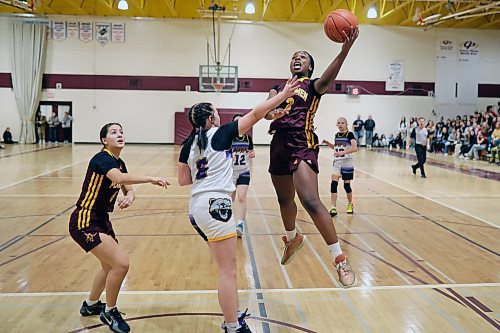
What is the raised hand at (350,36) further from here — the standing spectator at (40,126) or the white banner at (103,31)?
the standing spectator at (40,126)

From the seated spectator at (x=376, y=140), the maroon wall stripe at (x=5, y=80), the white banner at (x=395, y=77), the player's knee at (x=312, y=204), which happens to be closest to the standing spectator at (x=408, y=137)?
the seated spectator at (x=376, y=140)

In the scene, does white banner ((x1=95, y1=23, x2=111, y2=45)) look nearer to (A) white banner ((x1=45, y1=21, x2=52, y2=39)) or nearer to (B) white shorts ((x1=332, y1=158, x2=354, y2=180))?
(A) white banner ((x1=45, y1=21, x2=52, y2=39))

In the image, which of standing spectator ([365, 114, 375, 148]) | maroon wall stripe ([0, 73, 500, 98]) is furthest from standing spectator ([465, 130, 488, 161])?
maroon wall stripe ([0, 73, 500, 98])

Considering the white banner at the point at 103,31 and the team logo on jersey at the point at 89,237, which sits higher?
the white banner at the point at 103,31

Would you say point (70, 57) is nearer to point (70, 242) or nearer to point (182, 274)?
point (70, 242)

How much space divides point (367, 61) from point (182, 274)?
23.1 meters

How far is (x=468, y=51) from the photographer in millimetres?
27141

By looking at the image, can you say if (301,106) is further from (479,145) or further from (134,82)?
(134,82)

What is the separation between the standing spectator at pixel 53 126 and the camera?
26.1m

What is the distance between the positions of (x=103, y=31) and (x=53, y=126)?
554cm

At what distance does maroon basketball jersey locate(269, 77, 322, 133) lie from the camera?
4.46 meters

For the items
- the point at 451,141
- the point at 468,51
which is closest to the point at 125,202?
the point at 451,141

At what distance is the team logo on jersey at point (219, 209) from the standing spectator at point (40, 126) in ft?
81.5

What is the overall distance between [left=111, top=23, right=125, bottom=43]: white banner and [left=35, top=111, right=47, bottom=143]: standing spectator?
17.8 ft
